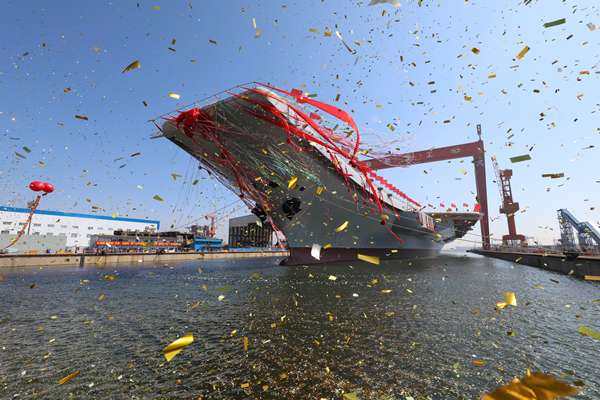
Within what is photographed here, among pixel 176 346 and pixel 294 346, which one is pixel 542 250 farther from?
pixel 176 346

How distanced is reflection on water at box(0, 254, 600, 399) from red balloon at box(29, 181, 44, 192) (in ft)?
22.7

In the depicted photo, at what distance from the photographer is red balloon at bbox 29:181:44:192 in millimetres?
11773

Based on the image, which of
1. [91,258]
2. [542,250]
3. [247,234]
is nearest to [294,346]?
[91,258]

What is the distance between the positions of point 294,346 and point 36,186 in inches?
616

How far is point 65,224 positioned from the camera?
140 feet

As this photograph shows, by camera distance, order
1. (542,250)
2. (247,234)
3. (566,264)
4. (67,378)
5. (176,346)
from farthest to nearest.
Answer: (247,234)
(542,250)
(566,264)
(176,346)
(67,378)

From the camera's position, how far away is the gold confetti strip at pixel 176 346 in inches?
147

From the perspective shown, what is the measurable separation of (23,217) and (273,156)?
53956mm

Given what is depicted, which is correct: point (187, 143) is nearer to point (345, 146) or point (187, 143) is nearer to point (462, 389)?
point (345, 146)

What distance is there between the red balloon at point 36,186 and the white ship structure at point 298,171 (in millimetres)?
7429

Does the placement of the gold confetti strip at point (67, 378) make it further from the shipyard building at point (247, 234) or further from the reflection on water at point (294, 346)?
the shipyard building at point (247, 234)

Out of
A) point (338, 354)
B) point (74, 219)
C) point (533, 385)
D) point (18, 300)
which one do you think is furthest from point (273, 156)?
point (74, 219)

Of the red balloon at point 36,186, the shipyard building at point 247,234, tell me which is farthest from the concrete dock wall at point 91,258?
the shipyard building at point 247,234

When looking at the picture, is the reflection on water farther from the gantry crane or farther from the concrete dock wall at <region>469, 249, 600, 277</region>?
the gantry crane
